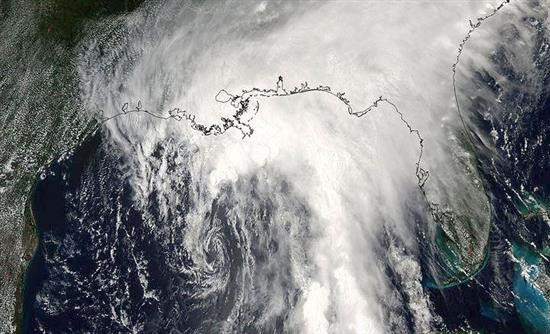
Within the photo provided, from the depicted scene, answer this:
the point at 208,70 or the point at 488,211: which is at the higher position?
the point at 208,70

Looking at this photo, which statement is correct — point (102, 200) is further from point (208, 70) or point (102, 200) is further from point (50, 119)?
point (208, 70)

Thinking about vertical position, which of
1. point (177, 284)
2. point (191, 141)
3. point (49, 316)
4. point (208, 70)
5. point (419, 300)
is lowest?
point (49, 316)

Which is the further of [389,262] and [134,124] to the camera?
[134,124]

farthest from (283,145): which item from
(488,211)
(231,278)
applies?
(488,211)

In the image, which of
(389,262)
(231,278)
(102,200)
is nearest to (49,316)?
(102,200)

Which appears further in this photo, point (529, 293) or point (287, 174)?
point (287, 174)

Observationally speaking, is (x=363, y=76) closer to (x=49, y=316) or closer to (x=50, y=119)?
(x=50, y=119)

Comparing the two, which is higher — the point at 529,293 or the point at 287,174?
the point at 287,174
